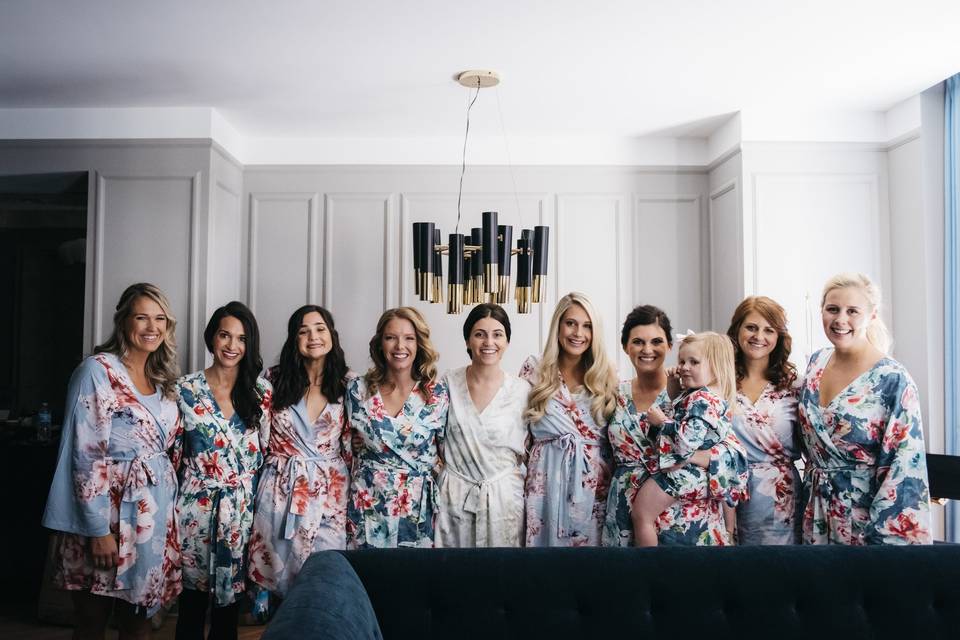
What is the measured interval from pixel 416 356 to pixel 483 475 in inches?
20.9

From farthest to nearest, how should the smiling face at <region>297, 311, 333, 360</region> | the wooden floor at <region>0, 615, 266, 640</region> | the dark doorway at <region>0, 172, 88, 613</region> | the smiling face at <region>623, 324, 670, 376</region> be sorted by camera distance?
the dark doorway at <region>0, 172, 88, 613</region> < the wooden floor at <region>0, 615, 266, 640</region> < the smiling face at <region>297, 311, 333, 360</region> < the smiling face at <region>623, 324, 670, 376</region>

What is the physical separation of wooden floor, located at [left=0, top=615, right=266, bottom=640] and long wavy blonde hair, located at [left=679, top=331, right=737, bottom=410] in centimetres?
246

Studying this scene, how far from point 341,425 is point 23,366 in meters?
3.62

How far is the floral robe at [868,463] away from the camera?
2.24 metres

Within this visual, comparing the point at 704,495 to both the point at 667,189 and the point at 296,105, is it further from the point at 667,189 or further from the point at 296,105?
the point at 296,105

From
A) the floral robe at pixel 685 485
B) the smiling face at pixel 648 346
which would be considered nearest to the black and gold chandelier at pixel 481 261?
the smiling face at pixel 648 346

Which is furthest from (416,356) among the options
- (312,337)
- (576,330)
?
(576,330)

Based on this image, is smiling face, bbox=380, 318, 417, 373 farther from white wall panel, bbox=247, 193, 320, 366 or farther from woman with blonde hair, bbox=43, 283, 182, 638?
white wall panel, bbox=247, 193, 320, 366

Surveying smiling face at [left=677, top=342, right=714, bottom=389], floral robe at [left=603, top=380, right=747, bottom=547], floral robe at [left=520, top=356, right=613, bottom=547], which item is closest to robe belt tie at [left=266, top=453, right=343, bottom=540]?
floral robe at [left=520, top=356, right=613, bottom=547]

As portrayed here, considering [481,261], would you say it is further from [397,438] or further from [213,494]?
[213,494]

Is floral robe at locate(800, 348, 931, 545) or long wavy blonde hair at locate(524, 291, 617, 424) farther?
long wavy blonde hair at locate(524, 291, 617, 424)

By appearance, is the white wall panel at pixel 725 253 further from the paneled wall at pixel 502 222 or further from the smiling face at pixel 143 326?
the smiling face at pixel 143 326

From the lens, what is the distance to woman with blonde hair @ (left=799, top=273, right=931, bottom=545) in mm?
2244

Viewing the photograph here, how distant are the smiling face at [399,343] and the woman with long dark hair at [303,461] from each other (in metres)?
0.24
